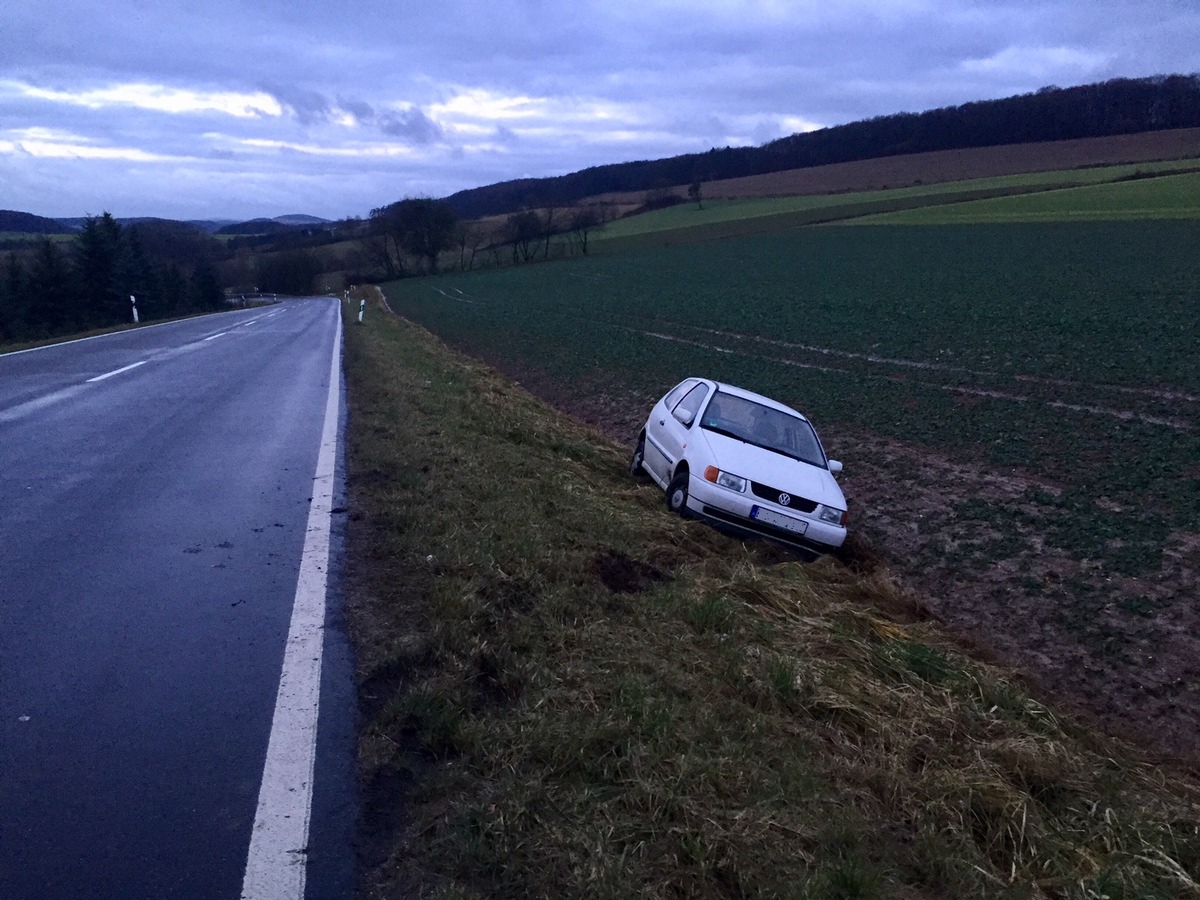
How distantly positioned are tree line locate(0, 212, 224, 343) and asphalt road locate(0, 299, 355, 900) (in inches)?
1543

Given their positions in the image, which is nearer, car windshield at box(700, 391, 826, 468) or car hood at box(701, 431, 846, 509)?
car hood at box(701, 431, 846, 509)

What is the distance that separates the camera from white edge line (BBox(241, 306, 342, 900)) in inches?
134

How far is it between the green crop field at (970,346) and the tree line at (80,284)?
17518 mm

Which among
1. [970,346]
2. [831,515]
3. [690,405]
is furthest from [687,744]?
[970,346]

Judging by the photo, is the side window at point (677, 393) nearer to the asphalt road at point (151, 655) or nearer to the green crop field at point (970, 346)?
the green crop field at point (970, 346)

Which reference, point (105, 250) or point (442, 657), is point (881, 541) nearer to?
point (442, 657)

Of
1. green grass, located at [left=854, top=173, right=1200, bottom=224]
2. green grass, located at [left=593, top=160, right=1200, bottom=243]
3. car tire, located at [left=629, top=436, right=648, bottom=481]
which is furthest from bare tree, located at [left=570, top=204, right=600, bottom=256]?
car tire, located at [left=629, top=436, right=648, bottom=481]

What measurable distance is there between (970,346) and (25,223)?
6349cm

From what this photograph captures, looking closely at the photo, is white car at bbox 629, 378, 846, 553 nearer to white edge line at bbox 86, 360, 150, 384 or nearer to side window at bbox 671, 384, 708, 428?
side window at bbox 671, 384, 708, 428

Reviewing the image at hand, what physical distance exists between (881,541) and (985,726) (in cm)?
477

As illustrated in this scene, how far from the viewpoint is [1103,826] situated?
4262mm

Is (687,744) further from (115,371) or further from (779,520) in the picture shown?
(115,371)

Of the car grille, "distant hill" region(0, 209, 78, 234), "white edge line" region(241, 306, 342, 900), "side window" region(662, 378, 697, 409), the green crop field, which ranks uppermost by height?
"distant hill" region(0, 209, 78, 234)

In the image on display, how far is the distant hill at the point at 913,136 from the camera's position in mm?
Answer: 71188
